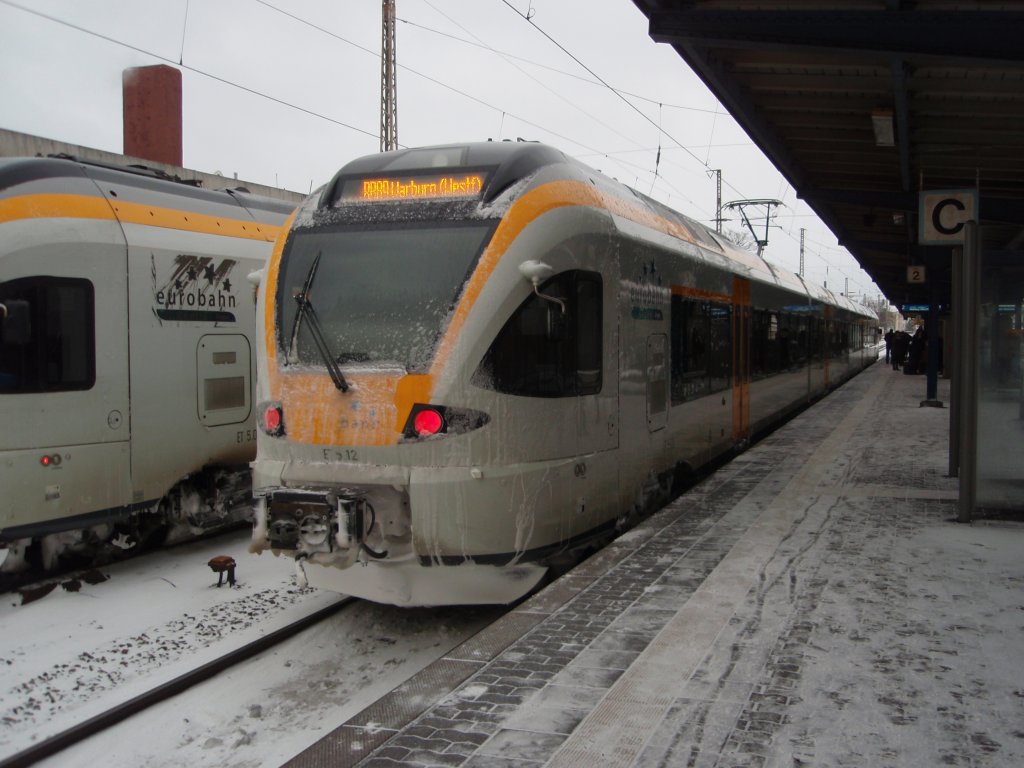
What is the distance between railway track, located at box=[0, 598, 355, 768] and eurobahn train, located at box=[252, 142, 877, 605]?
533mm

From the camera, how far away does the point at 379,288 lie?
6129 mm

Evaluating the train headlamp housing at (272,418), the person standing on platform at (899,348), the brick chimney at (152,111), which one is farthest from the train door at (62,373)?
the person standing on platform at (899,348)

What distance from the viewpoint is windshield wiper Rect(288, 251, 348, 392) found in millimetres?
5996

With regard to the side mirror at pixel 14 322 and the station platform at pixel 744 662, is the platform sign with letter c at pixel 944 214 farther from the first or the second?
the side mirror at pixel 14 322

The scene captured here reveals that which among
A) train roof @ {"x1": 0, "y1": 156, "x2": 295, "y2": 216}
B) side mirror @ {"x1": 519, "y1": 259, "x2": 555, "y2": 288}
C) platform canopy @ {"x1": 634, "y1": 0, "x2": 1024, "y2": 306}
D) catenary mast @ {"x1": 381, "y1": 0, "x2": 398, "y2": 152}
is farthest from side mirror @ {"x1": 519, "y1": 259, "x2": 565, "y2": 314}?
catenary mast @ {"x1": 381, "y1": 0, "x2": 398, "y2": 152}

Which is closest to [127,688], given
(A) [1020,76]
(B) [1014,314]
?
Answer: (B) [1014,314]

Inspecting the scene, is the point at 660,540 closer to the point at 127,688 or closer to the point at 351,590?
the point at 351,590

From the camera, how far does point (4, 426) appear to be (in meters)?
6.96

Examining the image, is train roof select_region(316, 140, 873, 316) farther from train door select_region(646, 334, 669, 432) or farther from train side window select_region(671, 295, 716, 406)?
train side window select_region(671, 295, 716, 406)

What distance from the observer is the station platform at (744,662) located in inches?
146

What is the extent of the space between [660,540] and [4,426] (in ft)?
17.3

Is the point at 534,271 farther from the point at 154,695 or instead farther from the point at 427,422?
the point at 154,695

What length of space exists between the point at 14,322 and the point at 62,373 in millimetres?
644

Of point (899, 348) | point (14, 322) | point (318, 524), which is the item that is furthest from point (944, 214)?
point (899, 348)
